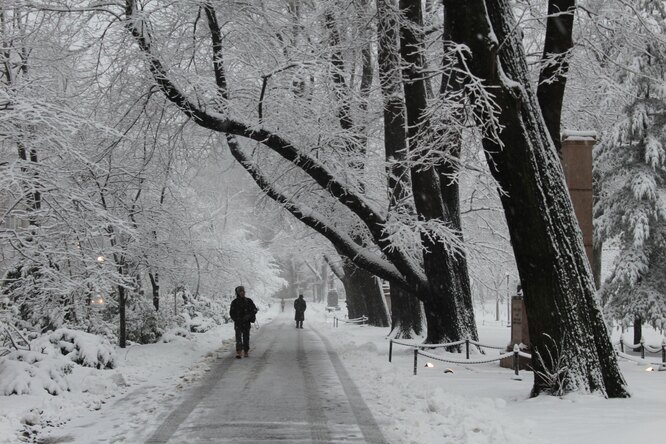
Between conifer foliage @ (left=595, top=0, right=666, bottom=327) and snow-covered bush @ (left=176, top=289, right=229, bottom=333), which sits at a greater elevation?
conifer foliage @ (left=595, top=0, right=666, bottom=327)

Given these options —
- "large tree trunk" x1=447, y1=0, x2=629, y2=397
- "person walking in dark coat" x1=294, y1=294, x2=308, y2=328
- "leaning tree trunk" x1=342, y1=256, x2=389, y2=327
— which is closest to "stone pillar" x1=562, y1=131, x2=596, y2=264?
"large tree trunk" x1=447, y1=0, x2=629, y2=397

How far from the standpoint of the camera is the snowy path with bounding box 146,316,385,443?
7414mm

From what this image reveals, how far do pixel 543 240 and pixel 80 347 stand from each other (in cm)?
869

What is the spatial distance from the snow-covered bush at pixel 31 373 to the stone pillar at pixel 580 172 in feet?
30.3

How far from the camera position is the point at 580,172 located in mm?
11695

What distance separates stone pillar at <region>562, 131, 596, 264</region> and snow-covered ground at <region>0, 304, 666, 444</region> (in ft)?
9.87

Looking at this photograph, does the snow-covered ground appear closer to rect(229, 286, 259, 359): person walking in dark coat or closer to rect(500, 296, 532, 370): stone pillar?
rect(500, 296, 532, 370): stone pillar

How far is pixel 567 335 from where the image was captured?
8.57 meters

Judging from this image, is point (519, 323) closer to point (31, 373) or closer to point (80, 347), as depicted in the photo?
point (80, 347)

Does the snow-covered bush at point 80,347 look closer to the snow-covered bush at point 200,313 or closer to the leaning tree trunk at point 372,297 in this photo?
the snow-covered bush at point 200,313

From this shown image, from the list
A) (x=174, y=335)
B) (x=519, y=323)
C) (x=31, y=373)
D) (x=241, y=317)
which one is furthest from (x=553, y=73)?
(x=174, y=335)

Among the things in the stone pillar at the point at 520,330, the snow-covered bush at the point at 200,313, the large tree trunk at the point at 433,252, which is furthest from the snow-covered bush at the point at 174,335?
the stone pillar at the point at 520,330

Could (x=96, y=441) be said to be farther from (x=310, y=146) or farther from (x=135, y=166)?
(x=135, y=166)

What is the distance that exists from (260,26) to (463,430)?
398 inches
